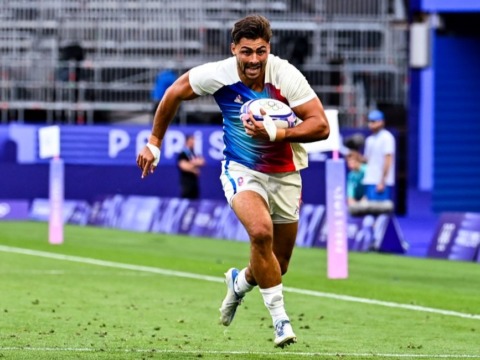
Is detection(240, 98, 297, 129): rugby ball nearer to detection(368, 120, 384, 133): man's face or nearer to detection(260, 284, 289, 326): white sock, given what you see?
detection(260, 284, 289, 326): white sock

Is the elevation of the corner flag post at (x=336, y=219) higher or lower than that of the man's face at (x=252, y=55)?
lower

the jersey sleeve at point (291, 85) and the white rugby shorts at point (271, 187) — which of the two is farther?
the white rugby shorts at point (271, 187)

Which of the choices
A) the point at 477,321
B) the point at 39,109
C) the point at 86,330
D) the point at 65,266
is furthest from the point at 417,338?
the point at 39,109

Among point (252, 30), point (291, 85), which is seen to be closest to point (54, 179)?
point (291, 85)

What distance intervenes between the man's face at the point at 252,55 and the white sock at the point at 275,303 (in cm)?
141

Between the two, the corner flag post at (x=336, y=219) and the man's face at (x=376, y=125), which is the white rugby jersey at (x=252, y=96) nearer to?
the corner flag post at (x=336, y=219)

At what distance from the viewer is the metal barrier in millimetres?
35312

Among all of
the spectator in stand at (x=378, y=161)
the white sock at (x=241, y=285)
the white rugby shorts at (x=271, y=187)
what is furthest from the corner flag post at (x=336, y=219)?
the white rugby shorts at (x=271, y=187)

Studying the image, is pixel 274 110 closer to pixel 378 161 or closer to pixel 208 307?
pixel 208 307

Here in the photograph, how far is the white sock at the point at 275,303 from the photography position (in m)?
9.27

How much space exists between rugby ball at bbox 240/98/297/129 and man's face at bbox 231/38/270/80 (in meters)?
0.18

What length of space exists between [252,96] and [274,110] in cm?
23

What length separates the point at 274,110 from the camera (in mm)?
9484

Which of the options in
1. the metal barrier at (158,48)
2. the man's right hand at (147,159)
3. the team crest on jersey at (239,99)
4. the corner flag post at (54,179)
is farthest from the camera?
Result: the metal barrier at (158,48)
